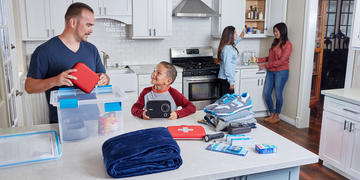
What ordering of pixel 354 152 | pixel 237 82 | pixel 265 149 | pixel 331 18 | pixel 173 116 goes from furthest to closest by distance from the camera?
pixel 331 18, pixel 237 82, pixel 354 152, pixel 173 116, pixel 265 149

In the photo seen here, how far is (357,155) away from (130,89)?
9.22 ft

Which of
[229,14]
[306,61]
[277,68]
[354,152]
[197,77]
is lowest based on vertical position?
[354,152]

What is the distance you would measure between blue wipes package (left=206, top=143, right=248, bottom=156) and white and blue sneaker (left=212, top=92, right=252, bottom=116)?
27 cm

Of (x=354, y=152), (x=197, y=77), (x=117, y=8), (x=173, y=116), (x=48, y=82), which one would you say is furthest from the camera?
(x=197, y=77)

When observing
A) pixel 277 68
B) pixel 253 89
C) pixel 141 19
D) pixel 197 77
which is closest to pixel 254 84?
pixel 253 89

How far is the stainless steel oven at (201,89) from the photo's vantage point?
4.55m

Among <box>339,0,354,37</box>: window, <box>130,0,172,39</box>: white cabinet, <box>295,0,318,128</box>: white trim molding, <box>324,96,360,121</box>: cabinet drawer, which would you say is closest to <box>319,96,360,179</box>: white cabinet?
<box>324,96,360,121</box>: cabinet drawer

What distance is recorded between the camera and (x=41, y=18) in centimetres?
394

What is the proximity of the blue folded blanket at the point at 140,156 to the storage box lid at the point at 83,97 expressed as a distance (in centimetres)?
25

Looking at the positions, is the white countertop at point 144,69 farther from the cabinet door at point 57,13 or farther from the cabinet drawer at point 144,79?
the cabinet door at point 57,13

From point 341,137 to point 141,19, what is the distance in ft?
9.77

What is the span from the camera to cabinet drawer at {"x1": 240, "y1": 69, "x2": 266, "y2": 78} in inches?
191

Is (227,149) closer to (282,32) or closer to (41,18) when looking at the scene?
(41,18)

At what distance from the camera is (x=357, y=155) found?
285cm
